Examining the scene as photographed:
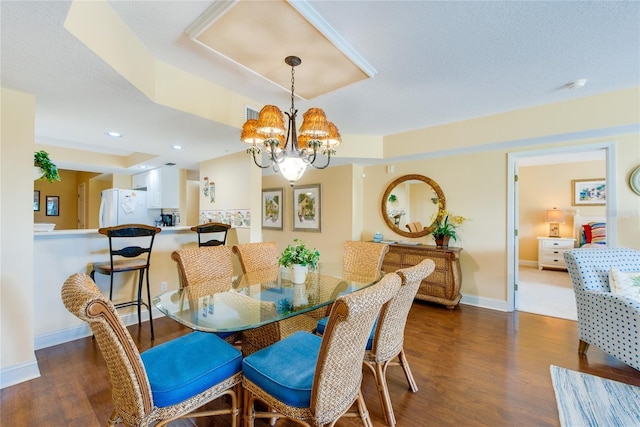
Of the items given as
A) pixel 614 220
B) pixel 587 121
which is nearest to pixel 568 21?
pixel 587 121

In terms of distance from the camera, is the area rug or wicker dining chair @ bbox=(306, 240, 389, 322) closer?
the area rug

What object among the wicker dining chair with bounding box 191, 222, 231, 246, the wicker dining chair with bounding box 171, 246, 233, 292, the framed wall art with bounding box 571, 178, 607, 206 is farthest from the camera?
the framed wall art with bounding box 571, 178, 607, 206

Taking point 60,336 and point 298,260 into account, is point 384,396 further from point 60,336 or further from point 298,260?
point 60,336

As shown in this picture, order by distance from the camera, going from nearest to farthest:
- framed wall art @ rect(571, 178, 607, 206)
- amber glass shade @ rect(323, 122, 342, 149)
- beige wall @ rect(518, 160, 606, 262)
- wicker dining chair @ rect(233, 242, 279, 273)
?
1. amber glass shade @ rect(323, 122, 342, 149)
2. wicker dining chair @ rect(233, 242, 279, 273)
3. framed wall art @ rect(571, 178, 607, 206)
4. beige wall @ rect(518, 160, 606, 262)

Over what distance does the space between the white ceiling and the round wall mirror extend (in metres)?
1.22

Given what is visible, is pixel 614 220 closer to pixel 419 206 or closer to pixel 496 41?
pixel 419 206

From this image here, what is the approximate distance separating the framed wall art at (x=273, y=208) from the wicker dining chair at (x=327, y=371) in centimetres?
432

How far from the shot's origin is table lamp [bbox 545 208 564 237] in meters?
5.81

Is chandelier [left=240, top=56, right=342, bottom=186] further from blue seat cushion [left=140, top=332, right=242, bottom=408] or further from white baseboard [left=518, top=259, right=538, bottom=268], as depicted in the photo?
white baseboard [left=518, top=259, right=538, bottom=268]

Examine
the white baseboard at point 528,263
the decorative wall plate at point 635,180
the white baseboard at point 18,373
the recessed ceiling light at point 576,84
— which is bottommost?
the white baseboard at point 18,373

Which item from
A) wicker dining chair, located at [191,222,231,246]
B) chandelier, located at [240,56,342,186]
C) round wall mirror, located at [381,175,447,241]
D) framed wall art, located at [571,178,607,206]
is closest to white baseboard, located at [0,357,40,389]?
wicker dining chair, located at [191,222,231,246]

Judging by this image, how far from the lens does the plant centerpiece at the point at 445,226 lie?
12.4ft

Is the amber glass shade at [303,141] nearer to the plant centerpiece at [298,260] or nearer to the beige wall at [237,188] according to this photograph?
the plant centerpiece at [298,260]

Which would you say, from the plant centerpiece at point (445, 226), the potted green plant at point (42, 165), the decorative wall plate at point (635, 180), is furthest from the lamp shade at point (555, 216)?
the potted green plant at point (42, 165)
